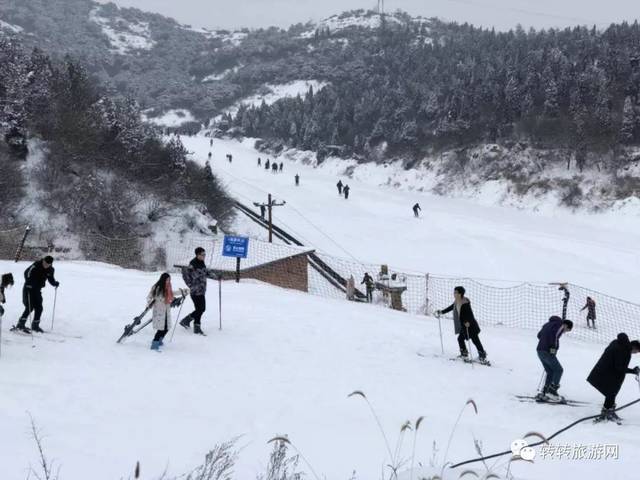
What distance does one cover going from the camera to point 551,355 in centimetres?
847

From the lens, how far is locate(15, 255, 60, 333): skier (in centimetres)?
928

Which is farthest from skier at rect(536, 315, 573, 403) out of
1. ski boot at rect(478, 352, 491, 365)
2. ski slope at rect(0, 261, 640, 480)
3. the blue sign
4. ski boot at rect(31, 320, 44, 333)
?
ski boot at rect(31, 320, 44, 333)

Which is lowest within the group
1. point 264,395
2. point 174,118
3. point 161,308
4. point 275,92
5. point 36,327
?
point 264,395

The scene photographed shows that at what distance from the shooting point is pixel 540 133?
2067 inches

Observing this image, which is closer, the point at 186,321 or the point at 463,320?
the point at 463,320

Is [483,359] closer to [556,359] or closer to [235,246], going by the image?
[556,359]

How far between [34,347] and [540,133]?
5270 centimetres

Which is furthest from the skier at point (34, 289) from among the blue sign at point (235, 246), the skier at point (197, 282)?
the blue sign at point (235, 246)

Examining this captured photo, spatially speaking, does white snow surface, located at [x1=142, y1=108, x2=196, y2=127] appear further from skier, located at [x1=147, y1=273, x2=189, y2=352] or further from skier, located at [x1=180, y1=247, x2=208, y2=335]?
skier, located at [x1=147, y1=273, x2=189, y2=352]

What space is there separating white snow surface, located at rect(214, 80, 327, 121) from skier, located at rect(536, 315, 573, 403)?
14060cm

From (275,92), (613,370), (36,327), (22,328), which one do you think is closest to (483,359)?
(613,370)

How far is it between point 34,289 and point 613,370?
9.48 meters

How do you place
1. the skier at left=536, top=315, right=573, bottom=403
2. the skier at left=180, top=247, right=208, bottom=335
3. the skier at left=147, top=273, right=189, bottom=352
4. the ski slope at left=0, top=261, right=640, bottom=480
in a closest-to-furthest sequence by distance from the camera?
the ski slope at left=0, top=261, right=640, bottom=480
the skier at left=536, top=315, right=573, bottom=403
the skier at left=147, top=273, right=189, bottom=352
the skier at left=180, top=247, right=208, bottom=335

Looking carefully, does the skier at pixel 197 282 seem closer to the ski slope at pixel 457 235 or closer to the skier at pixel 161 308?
the skier at pixel 161 308
